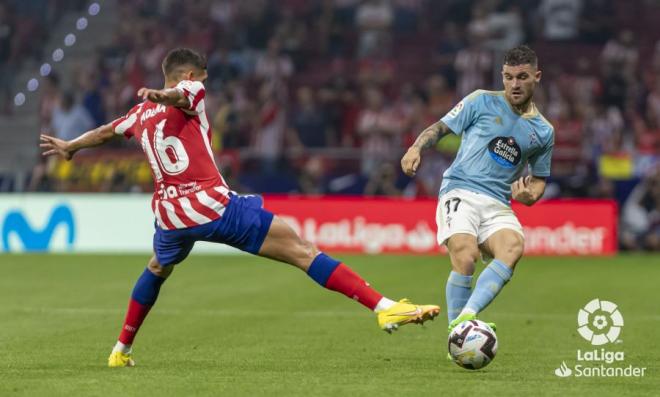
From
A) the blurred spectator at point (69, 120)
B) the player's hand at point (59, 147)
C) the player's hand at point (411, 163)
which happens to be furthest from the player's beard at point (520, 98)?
the blurred spectator at point (69, 120)

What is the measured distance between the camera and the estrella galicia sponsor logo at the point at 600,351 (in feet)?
27.0

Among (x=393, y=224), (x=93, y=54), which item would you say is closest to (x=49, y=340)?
(x=393, y=224)

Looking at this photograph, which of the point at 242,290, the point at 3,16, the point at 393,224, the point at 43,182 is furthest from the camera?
the point at 3,16

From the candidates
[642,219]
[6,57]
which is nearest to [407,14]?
[642,219]

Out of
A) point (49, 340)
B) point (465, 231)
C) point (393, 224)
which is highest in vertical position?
point (465, 231)

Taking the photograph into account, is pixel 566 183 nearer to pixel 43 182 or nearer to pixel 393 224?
pixel 393 224

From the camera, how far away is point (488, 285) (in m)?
8.49

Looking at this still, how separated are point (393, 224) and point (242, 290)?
7.21 m

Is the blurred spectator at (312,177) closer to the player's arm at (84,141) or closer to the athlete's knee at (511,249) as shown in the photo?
the player's arm at (84,141)

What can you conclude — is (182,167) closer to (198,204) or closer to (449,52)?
(198,204)

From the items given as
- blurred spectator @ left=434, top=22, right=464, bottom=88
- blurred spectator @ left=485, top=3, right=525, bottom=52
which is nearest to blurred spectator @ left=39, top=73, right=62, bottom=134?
blurred spectator @ left=434, top=22, right=464, bottom=88

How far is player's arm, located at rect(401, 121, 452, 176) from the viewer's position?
8.38 m

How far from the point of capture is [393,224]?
22469 mm

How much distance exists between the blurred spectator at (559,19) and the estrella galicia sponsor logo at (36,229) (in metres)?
10.9
